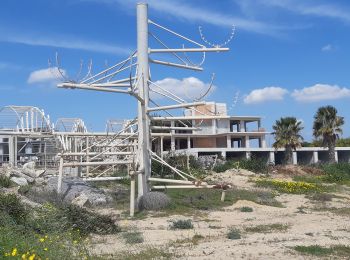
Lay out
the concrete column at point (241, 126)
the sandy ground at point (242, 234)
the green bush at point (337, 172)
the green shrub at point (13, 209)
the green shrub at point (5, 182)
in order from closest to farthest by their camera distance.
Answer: the sandy ground at point (242, 234)
the green shrub at point (13, 209)
the green shrub at point (5, 182)
the green bush at point (337, 172)
the concrete column at point (241, 126)

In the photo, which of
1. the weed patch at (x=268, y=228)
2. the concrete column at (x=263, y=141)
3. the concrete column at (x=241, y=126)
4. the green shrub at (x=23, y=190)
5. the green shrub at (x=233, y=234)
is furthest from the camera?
the concrete column at (x=241, y=126)

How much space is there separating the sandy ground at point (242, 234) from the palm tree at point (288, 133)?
3213 cm

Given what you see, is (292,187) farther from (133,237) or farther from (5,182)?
(133,237)

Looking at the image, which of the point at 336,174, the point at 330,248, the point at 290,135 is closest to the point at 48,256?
the point at 330,248

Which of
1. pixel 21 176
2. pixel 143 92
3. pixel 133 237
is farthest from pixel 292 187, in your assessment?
pixel 133 237

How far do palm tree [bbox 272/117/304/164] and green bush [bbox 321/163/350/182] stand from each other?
9.36m

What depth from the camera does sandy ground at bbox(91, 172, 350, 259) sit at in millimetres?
11312

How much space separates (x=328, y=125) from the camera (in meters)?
51.8

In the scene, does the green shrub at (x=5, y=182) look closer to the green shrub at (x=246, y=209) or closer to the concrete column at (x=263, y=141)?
the green shrub at (x=246, y=209)

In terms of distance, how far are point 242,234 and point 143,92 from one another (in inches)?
357

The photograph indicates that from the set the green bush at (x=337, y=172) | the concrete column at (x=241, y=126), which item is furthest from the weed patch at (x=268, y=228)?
the concrete column at (x=241, y=126)

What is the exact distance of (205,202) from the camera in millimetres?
22391

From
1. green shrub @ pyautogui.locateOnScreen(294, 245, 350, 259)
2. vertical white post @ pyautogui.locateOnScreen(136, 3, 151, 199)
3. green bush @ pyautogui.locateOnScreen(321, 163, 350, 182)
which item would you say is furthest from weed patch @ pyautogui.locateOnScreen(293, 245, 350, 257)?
green bush @ pyautogui.locateOnScreen(321, 163, 350, 182)

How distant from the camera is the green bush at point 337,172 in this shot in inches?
1508
